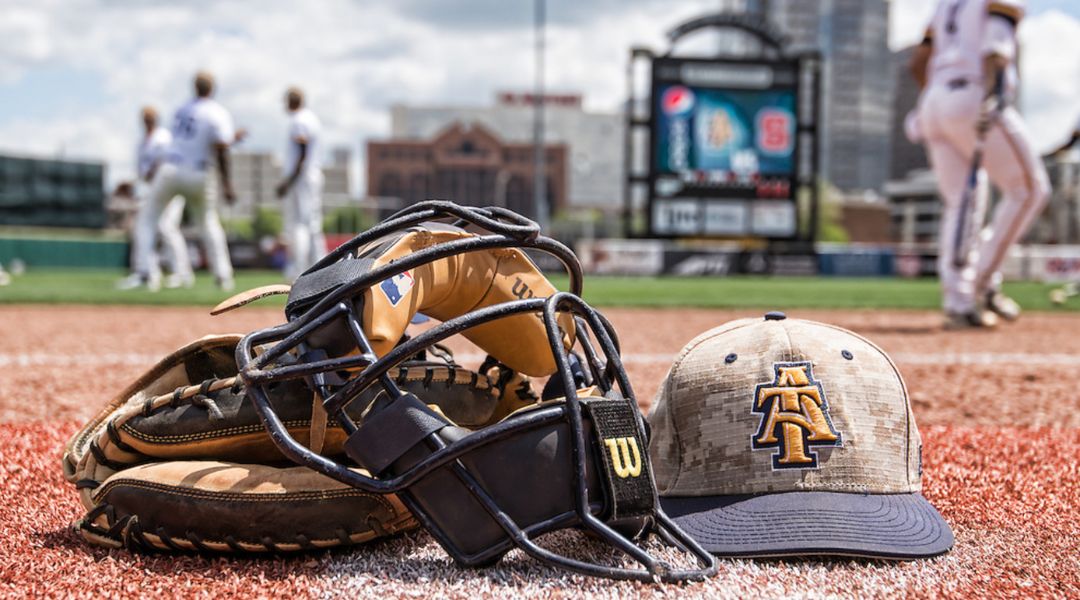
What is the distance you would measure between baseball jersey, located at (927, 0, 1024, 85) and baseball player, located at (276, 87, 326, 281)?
238 inches

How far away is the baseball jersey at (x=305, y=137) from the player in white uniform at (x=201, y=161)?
60 centimetres

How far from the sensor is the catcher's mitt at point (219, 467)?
1489 millimetres

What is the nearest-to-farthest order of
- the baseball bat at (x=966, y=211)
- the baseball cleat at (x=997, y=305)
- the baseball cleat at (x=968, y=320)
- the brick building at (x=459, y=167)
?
the baseball bat at (x=966, y=211), the baseball cleat at (x=968, y=320), the baseball cleat at (x=997, y=305), the brick building at (x=459, y=167)

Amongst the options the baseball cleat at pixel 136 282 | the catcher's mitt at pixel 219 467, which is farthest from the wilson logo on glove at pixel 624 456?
the baseball cleat at pixel 136 282

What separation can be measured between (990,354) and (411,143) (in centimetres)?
9135

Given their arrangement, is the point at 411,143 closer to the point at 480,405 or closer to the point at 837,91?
the point at 837,91

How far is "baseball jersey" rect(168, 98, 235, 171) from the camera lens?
930 cm

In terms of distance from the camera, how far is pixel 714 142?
1872cm

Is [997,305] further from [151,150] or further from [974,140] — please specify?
[151,150]

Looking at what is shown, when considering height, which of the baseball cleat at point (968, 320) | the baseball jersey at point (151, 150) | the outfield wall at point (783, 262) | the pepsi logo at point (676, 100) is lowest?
the outfield wall at point (783, 262)

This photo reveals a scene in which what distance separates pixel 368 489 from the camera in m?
1.36

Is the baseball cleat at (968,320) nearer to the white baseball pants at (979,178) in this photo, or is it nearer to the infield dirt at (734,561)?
the white baseball pants at (979,178)

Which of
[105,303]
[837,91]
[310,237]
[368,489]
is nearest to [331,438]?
[368,489]

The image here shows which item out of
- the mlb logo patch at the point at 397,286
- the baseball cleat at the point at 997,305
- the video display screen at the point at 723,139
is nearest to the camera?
the mlb logo patch at the point at 397,286
